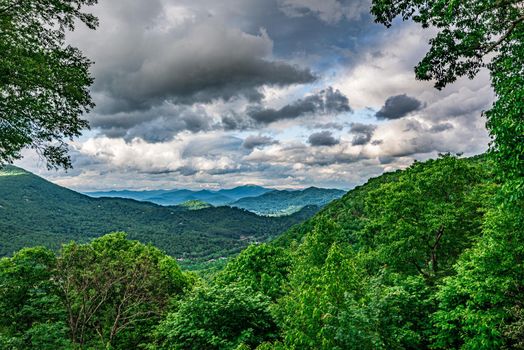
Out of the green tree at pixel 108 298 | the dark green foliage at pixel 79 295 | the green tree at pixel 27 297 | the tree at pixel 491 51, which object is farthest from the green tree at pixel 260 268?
the tree at pixel 491 51

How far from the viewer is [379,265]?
24.3 metres

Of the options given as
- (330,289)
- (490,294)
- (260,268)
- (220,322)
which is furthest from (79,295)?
(490,294)

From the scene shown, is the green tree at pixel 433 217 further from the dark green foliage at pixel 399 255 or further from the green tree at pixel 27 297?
the green tree at pixel 27 297

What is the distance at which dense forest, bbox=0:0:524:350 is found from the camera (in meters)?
8.41

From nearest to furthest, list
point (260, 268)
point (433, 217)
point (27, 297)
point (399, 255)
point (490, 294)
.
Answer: point (490, 294), point (433, 217), point (399, 255), point (27, 297), point (260, 268)

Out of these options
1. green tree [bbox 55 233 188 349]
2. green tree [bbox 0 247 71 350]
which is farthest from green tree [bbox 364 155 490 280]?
green tree [bbox 0 247 71 350]

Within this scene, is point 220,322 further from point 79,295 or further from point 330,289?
point 79,295

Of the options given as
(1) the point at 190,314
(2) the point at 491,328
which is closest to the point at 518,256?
(2) the point at 491,328

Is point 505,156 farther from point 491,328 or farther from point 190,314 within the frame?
point 190,314

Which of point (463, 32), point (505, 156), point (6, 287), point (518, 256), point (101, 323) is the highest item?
point (463, 32)

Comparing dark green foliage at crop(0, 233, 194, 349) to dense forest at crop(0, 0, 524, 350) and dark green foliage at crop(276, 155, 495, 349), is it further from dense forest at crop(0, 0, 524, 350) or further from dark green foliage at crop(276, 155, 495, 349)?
dark green foliage at crop(276, 155, 495, 349)

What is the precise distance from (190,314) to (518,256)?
13.4 metres

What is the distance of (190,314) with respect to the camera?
13781mm

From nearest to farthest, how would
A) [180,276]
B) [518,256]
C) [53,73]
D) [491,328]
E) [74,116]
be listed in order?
1. [53,73]
2. [74,116]
3. [491,328]
4. [518,256]
5. [180,276]
